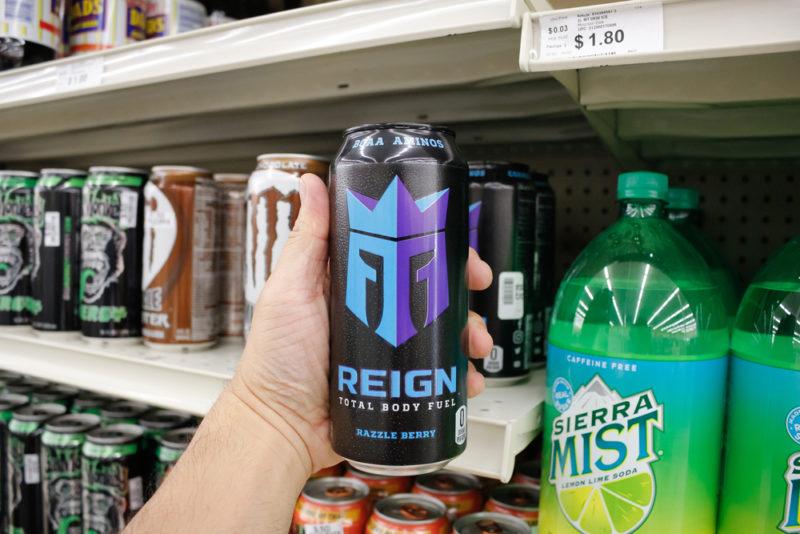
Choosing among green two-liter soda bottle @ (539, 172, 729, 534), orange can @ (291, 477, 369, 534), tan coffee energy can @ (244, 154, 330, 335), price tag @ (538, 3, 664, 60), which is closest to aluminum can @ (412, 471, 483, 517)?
orange can @ (291, 477, 369, 534)

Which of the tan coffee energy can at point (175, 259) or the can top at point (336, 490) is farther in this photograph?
the tan coffee energy can at point (175, 259)

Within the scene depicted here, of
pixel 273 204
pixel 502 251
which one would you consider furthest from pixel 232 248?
pixel 502 251

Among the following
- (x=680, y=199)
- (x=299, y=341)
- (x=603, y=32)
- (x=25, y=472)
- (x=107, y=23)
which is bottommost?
(x=25, y=472)

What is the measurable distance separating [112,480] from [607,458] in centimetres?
94

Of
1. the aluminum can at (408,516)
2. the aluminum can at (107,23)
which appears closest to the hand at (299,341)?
the aluminum can at (408,516)

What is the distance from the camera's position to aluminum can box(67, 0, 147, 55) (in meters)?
1.23

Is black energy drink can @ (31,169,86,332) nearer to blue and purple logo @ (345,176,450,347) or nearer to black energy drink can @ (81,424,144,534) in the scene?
black energy drink can @ (81,424,144,534)

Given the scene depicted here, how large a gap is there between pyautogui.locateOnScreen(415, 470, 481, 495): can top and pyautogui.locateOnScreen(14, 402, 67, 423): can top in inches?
34.5

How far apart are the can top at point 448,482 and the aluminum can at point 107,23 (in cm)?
104

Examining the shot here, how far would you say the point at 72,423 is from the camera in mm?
1318

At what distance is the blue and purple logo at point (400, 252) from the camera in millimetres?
624

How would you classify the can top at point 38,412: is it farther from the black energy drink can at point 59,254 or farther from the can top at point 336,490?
the can top at point 336,490

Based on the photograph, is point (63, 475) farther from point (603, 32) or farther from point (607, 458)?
point (603, 32)

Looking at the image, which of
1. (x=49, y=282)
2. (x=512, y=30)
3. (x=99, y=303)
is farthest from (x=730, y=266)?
(x=49, y=282)
